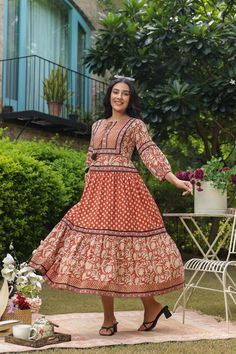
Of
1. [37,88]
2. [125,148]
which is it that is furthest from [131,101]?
[37,88]

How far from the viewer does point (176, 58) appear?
27.8 feet

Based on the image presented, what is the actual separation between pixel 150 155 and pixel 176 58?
4.48 m

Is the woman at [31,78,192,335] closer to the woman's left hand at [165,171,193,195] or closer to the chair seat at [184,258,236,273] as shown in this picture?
the woman's left hand at [165,171,193,195]

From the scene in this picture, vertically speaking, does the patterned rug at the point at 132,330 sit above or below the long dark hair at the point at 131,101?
below

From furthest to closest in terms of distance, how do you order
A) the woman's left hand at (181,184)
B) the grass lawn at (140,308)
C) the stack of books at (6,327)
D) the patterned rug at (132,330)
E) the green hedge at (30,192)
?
the green hedge at (30,192) < the woman's left hand at (181,184) < the stack of books at (6,327) < the patterned rug at (132,330) < the grass lawn at (140,308)

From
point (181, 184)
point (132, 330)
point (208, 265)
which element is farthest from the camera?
point (208, 265)

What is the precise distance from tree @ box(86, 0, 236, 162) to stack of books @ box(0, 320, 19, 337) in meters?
4.34

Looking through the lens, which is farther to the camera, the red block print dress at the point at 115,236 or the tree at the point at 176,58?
the tree at the point at 176,58

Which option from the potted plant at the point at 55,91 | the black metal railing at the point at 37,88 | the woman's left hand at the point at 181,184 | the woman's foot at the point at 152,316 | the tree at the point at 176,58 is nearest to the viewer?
the woman's left hand at the point at 181,184

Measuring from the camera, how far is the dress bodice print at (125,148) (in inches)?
168

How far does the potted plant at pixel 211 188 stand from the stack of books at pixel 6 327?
1722 millimetres

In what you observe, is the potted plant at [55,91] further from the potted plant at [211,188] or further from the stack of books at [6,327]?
the stack of books at [6,327]

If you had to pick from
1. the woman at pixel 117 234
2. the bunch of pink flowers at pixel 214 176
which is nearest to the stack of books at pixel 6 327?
the woman at pixel 117 234

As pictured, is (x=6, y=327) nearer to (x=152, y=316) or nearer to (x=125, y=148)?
(x=152, y=316)
